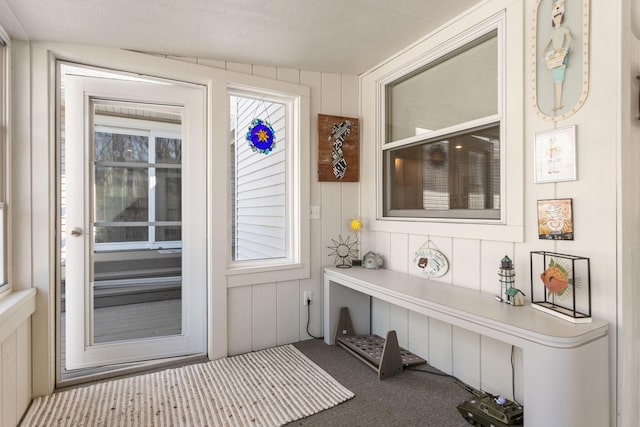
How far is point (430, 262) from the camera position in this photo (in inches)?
94.6

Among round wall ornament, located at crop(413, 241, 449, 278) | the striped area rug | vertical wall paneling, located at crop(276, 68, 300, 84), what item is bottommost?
the striped area rug

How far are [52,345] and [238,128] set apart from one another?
1977mm

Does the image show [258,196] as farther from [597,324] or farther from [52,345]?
[597,324]

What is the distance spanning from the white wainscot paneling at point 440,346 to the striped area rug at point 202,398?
2.30 feet

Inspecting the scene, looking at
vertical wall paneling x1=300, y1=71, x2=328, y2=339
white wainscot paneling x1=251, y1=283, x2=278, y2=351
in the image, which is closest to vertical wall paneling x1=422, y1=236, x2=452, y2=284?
vertical wall paneling x1=300, y1=71, x2=328, y2=339

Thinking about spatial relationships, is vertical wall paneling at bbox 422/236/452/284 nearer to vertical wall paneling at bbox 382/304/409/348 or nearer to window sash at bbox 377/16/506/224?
window sash at bbox 377/16/506/224

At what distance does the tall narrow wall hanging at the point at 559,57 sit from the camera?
62.9 inches

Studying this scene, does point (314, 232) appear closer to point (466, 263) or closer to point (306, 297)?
point (306, 297)

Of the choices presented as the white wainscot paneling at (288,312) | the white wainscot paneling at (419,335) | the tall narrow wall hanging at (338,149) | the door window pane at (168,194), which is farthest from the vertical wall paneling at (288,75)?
the white wainscot paneling at (419,335)

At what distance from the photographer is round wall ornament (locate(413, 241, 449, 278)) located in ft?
7.60

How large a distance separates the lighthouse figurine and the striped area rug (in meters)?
1.06

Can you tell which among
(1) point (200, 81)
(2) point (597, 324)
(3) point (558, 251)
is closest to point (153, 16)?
(1) point (200, 81)

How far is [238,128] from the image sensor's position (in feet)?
Result: 9.57

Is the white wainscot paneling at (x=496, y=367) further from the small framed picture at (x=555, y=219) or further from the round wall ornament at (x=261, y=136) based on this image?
the round wall ornament at (x=261, y=136)
